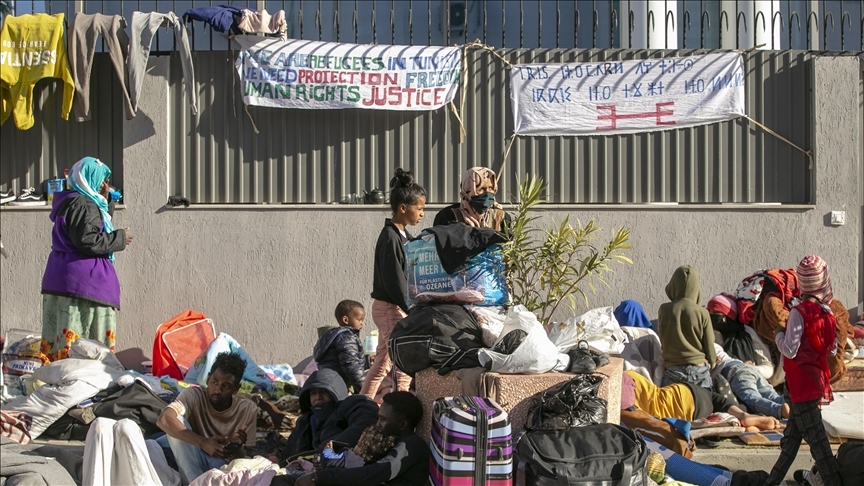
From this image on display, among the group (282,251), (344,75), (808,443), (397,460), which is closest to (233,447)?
(397,460)

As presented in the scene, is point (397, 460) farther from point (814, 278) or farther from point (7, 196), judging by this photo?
point (7, 196)

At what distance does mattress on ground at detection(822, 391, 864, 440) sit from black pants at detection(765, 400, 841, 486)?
97cm

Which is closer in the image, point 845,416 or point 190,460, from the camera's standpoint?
point 190,460

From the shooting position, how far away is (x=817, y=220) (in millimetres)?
8703

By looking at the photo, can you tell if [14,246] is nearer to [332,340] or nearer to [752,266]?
[332,340]

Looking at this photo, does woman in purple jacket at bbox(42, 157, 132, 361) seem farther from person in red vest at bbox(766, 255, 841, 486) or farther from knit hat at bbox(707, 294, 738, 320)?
person in red vest at bbox(766, 255, 841, 486)

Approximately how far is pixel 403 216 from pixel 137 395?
2.28 meters

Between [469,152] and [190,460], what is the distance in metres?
4.34

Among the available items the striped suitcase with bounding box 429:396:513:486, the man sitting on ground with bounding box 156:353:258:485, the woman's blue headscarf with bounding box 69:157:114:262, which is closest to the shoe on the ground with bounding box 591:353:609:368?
the striped suitcase with bounding box 429:396:513:486

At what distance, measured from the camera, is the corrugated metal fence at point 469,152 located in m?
8.77

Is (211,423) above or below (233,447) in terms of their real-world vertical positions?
above

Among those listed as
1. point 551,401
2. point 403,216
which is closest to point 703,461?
point 551,401

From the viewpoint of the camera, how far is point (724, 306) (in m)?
8.14

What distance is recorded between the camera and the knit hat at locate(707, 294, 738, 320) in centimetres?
813
